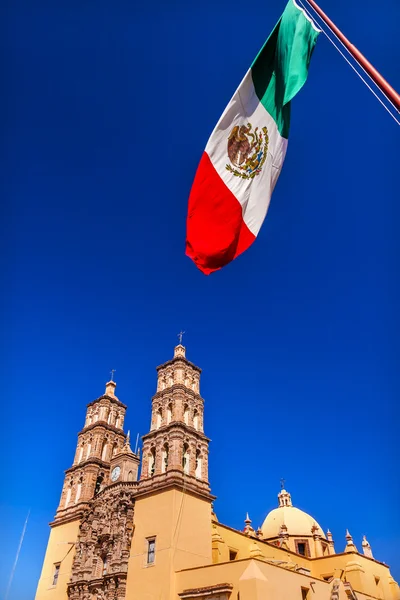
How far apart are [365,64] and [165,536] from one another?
25.4m

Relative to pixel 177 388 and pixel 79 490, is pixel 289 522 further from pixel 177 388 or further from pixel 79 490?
pixel 177 388

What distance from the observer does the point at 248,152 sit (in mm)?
9562

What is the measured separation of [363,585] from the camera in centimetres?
3306

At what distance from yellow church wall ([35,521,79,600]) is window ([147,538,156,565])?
29.3ft

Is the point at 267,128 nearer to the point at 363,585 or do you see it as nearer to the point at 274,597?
the point at 274,597

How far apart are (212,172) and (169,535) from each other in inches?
882

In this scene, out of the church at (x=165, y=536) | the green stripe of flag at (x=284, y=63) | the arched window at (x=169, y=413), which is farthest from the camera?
the arched window at (x=169, y=413)

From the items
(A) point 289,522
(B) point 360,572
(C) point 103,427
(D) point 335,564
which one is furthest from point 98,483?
(B) point 360,572

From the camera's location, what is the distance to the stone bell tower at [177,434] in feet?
94.0

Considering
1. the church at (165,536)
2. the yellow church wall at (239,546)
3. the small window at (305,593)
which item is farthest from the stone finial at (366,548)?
the small window at (305,593)

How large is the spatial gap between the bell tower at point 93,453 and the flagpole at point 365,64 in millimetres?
34166

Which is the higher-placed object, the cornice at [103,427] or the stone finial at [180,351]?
the stone finial at [180,351]

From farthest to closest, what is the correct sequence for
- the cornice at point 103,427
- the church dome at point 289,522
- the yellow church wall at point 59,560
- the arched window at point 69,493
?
the church dome at point 289,522 < the cornice at point 103,427 < the arched window at point 69,493 < the yellow church wall at point 59,560

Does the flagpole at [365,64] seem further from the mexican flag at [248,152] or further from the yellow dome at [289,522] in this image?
the yellow dome at [289,522]
